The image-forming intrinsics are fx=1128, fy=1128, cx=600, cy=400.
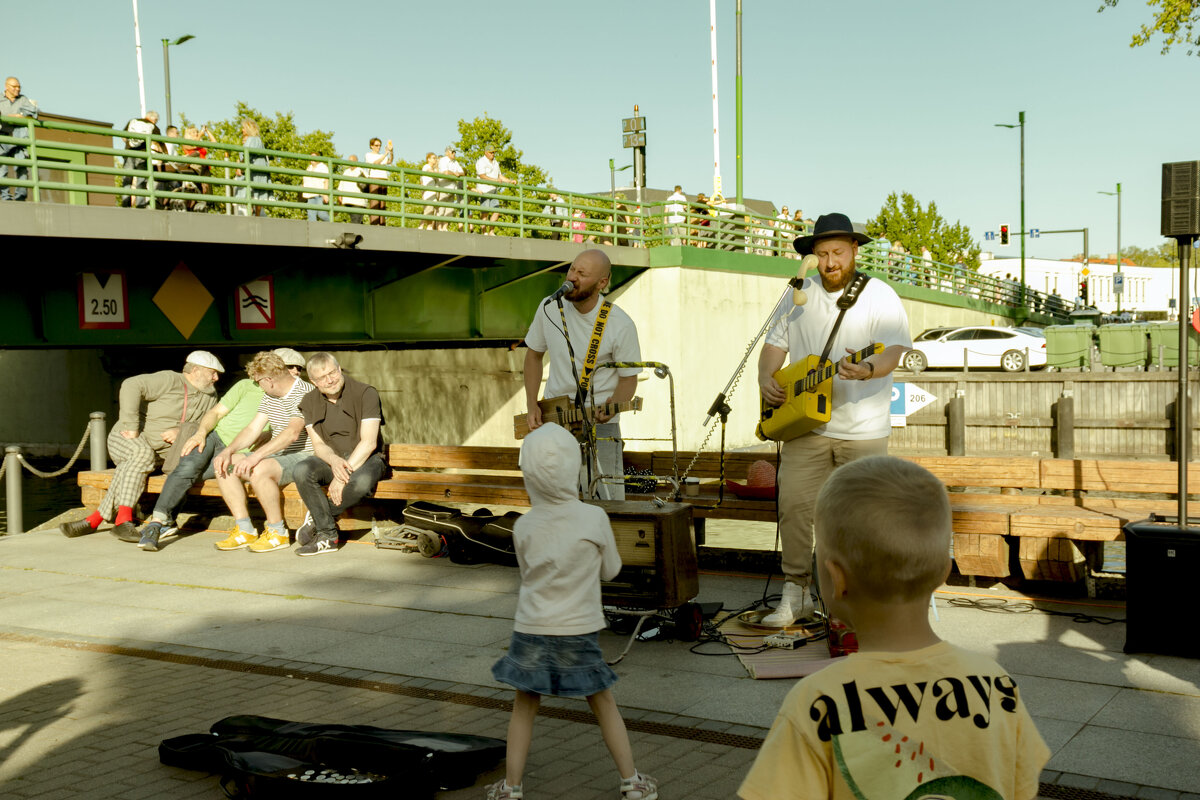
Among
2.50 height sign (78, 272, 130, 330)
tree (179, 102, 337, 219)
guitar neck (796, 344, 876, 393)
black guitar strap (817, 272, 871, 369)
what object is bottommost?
guitar neck (796, 344, 876, 393)

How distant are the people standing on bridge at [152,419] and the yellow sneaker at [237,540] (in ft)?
3.84

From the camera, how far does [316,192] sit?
15.6 m

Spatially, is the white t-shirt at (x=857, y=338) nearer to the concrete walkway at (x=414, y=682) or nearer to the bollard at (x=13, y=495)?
the concrete walkway at (x=414, y=682)

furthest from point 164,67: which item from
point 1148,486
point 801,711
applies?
point 801,711

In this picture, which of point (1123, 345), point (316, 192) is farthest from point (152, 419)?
point (1123, 345)

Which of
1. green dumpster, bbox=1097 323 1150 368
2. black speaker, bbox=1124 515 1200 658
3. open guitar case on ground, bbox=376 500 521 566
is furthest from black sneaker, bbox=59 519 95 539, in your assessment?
green dumpster, bbox=1097 323 1150 368

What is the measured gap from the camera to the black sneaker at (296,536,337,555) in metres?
9.70

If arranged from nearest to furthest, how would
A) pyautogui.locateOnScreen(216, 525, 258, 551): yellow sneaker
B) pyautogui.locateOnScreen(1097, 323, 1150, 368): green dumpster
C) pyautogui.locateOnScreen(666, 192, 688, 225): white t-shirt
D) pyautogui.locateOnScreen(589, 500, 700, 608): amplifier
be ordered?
1. pyautogui.locateOnScreen(589, 500, 700, 608): amplifier
2. pyautogui.locateOnScreen(216, 525, 258, 551): yellow sneaker
3. pyautogui.locateOnScreen(666, 192, 688, 225): white t-shirt
4. pyautogui.locateOnScreen(1097, 323, 1150, 368): green dumpster

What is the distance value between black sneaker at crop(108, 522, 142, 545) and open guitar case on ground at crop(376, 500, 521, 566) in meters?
2.75

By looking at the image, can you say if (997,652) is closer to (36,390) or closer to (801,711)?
(801,711)

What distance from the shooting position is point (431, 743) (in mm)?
4402

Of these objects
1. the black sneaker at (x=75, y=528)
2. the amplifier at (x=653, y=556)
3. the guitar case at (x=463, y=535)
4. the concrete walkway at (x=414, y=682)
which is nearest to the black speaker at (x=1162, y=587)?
the concrete walkway at (x=414, y=682)

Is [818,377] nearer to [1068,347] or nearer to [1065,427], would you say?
[1065,427]

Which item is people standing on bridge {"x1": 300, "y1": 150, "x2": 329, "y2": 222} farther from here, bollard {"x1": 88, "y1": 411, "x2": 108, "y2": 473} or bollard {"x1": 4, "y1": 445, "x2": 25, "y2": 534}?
bollard {"x1": 4, "y1": 445, "x2": 25, "y2": 534}
